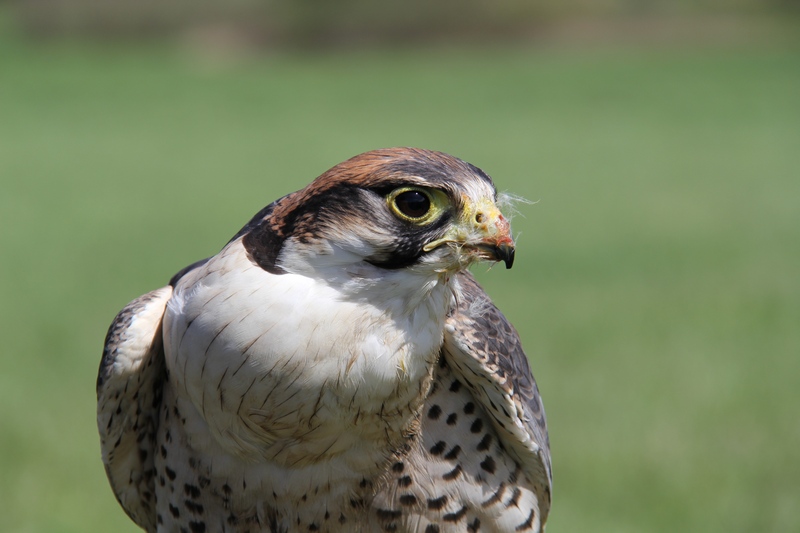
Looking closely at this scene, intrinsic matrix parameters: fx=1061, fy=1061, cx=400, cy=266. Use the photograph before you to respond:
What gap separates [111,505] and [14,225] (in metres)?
7.23

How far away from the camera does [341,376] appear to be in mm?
2551

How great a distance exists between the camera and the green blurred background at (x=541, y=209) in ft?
18.0

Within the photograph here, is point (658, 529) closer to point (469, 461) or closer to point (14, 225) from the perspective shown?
point (469, 461)

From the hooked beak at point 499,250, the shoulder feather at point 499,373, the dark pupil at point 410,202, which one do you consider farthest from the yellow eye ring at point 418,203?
the shoulder feather at point 499,373

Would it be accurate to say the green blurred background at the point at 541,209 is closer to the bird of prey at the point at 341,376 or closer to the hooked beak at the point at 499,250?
the bird of prey at the point at 341,376

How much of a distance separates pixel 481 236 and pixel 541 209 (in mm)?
9830

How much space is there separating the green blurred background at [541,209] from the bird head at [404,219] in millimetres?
2754

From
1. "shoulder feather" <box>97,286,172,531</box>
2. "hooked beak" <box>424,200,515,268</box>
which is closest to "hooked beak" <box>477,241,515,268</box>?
"hooked beak" <box>424,200,515,268</box>

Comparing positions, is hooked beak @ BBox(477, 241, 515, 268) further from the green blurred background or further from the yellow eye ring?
the green blurred background

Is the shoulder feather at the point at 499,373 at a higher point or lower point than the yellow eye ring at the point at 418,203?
Answer: lower

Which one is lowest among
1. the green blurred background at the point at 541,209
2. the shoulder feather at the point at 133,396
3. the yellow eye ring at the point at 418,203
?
the green blurred background at the point at 541,209

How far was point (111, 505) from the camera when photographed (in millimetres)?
5141

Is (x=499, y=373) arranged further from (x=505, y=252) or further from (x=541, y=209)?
(x=541, y=209)

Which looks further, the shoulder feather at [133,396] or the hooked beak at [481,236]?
the shoulder feather at [133,396]
